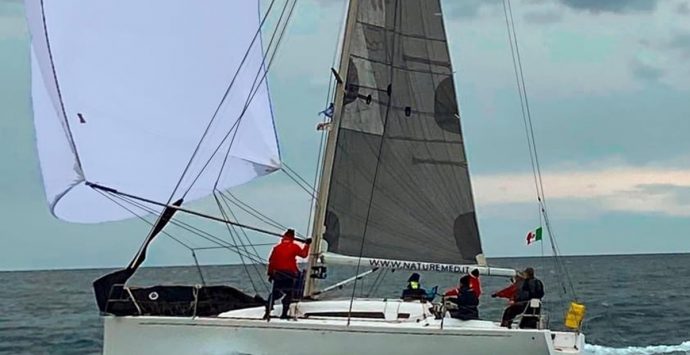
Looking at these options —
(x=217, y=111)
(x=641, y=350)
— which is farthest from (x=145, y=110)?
(x=641, y=350)

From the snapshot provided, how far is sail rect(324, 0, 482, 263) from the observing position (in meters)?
18.7

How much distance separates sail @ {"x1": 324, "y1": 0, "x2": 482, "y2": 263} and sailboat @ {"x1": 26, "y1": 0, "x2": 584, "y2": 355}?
0.08ft

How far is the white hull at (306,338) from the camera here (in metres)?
15.8

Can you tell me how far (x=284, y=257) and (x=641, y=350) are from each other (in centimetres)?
1386

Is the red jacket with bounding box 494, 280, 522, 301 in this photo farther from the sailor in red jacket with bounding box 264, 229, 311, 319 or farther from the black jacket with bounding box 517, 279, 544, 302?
the sailor in red jacket with bounding box 264, 229, 311, 319

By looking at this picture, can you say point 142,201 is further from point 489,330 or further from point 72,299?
point 72,299

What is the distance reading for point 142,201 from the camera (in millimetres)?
17391

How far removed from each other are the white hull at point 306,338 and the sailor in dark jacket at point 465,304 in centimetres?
67

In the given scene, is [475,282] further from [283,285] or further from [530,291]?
[283,285]

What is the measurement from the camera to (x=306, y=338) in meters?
15.8

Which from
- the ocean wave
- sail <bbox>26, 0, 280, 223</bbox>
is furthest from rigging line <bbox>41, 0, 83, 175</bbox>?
the ocean wave

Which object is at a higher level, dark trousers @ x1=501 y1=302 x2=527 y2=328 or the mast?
the mast

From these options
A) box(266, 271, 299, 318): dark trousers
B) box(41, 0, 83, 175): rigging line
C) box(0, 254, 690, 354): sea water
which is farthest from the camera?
box(0, 254, 690, 354): sea water

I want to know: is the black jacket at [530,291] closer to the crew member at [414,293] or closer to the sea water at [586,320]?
the crew member at [414,293]
